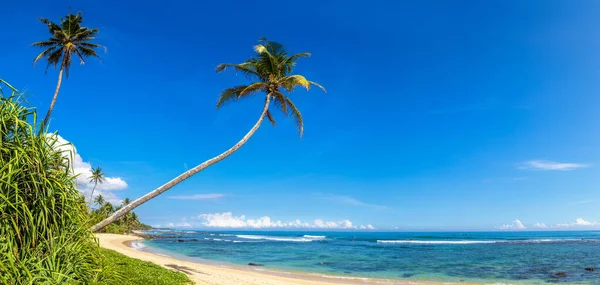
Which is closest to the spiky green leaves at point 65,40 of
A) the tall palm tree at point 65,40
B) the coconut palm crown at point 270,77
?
the tall palm tree at point 65,40

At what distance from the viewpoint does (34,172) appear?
13.2 feet

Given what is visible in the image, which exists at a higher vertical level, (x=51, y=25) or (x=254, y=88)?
(x=51, y=25)

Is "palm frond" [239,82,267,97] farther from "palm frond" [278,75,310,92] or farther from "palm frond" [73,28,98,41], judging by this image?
"palm frond" [73,28,98,41]

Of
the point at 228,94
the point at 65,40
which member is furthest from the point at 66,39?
the point at 228,94

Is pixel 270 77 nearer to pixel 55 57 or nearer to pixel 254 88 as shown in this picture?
pixel 254 88

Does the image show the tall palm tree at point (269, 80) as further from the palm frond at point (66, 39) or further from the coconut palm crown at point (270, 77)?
the palm frond at point (66, 39)

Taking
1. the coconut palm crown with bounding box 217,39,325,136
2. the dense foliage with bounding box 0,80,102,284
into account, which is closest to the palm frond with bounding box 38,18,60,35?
the coconut palm crown with bounding box 217,39,325,136

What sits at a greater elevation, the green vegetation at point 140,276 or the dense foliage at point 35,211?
the dense foliage at point 35,211

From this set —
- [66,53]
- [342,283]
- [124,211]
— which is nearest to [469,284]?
[342,283]

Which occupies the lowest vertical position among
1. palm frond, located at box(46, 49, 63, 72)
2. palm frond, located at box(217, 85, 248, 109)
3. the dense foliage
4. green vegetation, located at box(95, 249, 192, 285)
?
green vegetation, located at box(95, 249, 192, 285)

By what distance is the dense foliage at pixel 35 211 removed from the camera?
3.68 m

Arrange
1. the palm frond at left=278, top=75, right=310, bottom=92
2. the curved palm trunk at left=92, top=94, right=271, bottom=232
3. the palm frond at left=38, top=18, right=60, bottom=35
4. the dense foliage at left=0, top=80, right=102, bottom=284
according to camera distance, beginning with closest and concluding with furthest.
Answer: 1. the dense foliage at left=0, top=80, right=102, bottom=284
2. the curved palm trunk at left=92, top=94, right=271, bottom=232
3. the palm frond at left=278, top=75, right=310, bottom=92
4. the palm frond at left=38, top=18, right=60, bottom=35

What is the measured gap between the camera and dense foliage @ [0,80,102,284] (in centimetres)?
368

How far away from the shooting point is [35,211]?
406 cm
